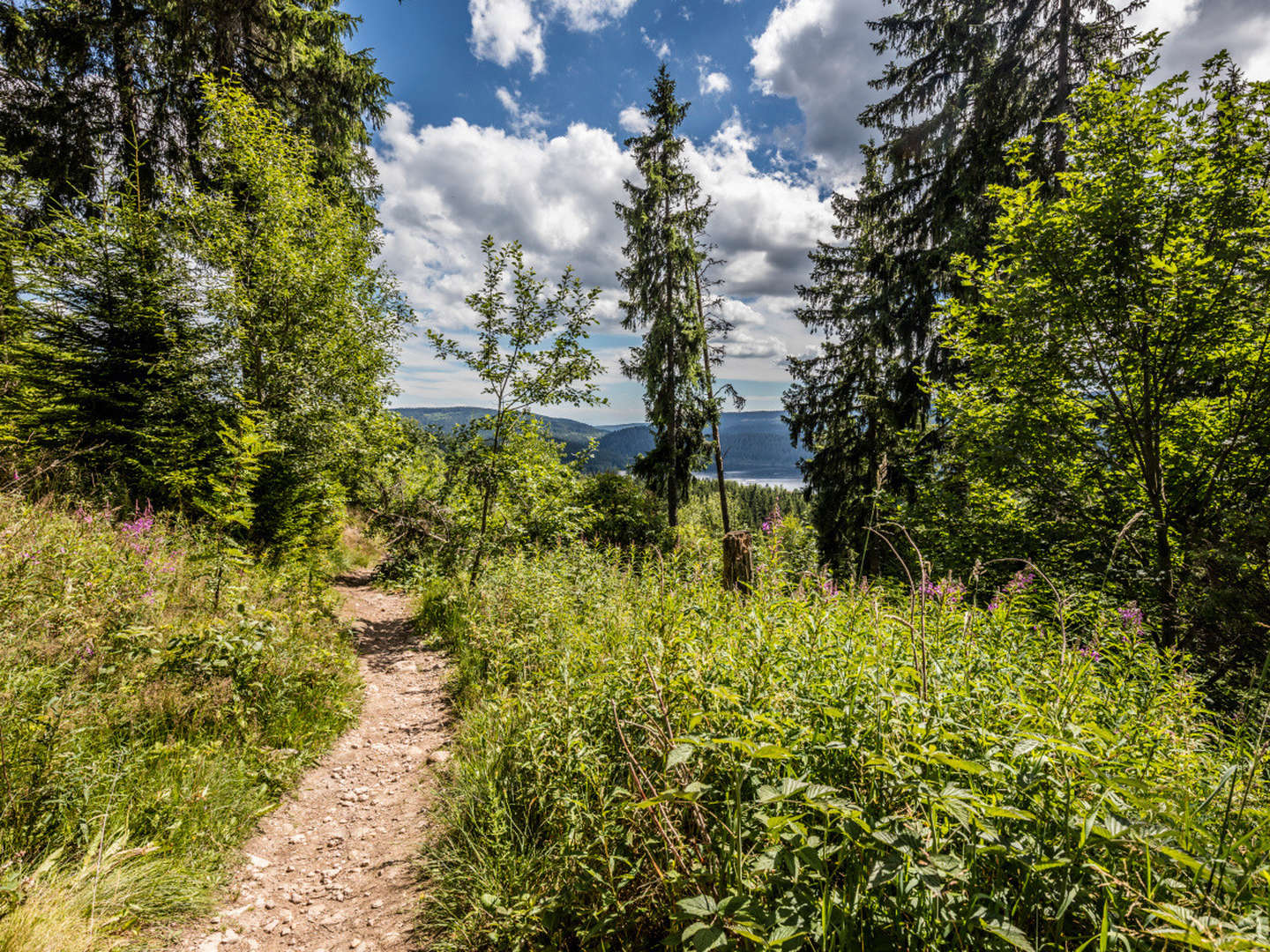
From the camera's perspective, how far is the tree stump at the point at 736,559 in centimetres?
470

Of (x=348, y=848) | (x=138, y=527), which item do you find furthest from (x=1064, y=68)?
(x=138, y=527)

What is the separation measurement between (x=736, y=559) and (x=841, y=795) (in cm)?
290

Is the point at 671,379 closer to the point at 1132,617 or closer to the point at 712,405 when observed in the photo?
the point at 712,405

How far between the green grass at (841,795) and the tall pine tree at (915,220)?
5.56 m

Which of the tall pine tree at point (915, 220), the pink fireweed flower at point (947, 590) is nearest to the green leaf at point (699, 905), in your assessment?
the pink fireweed flower at point (947, 590)

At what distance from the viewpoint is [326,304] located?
891 centimetres

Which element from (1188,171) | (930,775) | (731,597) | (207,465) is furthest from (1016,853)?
(207,465)

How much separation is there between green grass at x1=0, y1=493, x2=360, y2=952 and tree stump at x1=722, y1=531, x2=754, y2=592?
14.3 feet

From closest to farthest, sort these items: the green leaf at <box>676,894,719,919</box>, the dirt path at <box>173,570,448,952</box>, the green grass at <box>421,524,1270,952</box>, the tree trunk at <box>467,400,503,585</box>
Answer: the green grass at <box>421,524,1270,952</box>, the green leaf at <box>676,894,719,919</box>, the dirt path at <box>173,570,448,952</box>, the tree trunk at <box>467,400,503,585</box>

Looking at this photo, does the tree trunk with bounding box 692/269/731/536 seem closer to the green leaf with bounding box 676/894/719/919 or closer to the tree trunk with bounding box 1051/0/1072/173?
the tree trunk with bounding box 1051/0/1072/173

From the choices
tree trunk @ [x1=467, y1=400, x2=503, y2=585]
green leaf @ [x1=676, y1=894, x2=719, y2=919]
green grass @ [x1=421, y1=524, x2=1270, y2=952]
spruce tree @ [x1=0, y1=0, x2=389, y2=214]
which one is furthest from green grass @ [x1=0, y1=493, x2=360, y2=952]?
spruce tree @ [x1=0, y1=0, x2=389, y2=214]

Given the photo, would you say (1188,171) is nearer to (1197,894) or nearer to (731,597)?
(731,597)

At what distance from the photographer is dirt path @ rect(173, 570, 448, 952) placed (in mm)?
2924

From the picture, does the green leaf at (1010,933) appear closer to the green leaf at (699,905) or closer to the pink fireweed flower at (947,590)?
the green leaf at (699,905)
